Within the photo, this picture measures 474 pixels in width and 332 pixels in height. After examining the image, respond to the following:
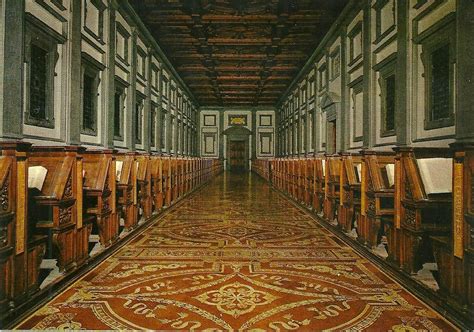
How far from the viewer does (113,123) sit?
29.4 feet

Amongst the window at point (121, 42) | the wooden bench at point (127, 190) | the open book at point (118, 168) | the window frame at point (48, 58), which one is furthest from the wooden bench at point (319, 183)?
the window at point (121, 42)

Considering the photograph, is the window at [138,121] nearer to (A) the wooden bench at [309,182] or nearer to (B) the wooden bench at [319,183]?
(A) the wooden bench at [309,182]

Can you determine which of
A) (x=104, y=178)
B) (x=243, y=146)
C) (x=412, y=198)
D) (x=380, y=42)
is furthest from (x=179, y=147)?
(x=412, y=198)

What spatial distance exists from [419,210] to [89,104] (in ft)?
22.9

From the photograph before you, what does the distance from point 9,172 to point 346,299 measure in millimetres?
2606

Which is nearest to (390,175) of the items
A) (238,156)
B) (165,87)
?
(165,87)

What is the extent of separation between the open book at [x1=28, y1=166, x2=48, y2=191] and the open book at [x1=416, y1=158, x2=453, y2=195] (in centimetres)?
357

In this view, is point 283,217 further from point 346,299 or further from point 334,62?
point 334,62

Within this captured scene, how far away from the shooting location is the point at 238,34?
1205cm

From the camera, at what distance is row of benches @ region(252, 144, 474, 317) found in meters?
2.54

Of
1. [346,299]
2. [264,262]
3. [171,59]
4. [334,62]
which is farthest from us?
[171,59]

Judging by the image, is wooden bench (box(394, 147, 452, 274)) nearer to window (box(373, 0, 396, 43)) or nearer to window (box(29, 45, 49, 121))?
window (box(373, 0, 396, 43))

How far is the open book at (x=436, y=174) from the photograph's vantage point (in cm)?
348

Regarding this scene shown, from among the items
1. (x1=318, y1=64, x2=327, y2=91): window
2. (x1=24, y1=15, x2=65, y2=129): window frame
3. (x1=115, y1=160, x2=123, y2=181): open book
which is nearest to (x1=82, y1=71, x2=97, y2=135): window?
(x1=24, y1=15, x2=65, y2=129): window frame
